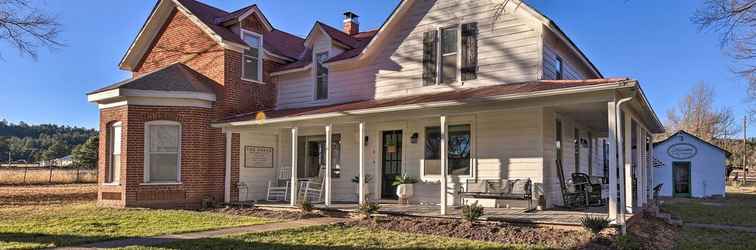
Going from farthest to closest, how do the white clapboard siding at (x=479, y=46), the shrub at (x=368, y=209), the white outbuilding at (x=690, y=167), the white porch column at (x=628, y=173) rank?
the white outbuilding at (x=690, y=167) → the white clapboard siding at (x=479, y=46) → the shrub at (x=368, y=209) → the white porch column at (x=628, y=173)

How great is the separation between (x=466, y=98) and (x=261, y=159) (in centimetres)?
749

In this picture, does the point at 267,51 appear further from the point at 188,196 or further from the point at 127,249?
the point at 127,249

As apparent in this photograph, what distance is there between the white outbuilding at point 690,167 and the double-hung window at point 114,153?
21.6 m

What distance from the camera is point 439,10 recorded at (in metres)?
12.8

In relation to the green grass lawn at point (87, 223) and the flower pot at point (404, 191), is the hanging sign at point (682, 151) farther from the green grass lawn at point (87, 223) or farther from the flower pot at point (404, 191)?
the green grass lawn at point (87, 223)

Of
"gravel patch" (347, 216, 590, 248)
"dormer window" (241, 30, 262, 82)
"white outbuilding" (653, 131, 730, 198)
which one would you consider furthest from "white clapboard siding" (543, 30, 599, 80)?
"white outbuilding" (653, 131, 730, 198)

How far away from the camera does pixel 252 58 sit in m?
15.8

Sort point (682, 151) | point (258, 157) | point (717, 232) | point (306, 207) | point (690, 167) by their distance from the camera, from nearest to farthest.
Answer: point (717, 232) < point (306, 207) < point (258, 157) < point (690, 167) < point (682, 151)

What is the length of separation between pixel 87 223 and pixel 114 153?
417cm

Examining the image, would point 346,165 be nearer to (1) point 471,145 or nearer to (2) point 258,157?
(2) point 258,157

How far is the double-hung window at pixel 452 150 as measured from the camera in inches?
479

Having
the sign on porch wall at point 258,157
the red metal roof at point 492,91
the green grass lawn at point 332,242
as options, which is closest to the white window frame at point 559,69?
the red metal roof at point 492,91

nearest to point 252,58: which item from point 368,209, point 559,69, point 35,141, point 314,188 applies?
point 314,188

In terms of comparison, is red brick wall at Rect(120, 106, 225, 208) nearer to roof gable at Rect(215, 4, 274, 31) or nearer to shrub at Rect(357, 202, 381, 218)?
roof gable at Rect(215, 4, 274, 31)
